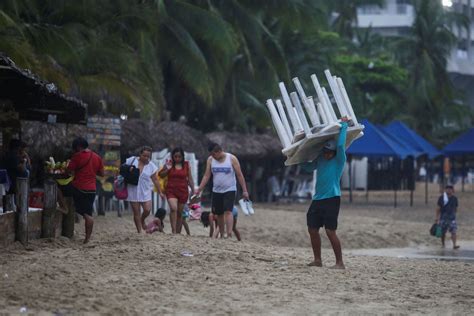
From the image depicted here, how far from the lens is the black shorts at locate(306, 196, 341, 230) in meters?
11.3

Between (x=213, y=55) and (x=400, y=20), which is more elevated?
(x=400, y=20)

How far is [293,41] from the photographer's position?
44.2 meters

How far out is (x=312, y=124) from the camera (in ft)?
38.1

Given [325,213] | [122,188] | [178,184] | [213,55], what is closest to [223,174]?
[178,184]

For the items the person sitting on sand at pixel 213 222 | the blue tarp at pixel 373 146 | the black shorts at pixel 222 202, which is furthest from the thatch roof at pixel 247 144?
the black shorts at pixel 222 202

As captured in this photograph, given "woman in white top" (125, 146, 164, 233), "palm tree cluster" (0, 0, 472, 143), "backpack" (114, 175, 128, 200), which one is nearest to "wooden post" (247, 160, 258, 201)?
"palm tree cluster" (0, 0, 472, 143)

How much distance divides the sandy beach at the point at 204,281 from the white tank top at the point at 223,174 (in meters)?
1.11

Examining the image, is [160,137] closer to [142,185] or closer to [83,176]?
[142,185]

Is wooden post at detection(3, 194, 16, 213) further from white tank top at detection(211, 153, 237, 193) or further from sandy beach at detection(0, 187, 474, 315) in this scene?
white tank top at detection(211, 153, 237, 193)

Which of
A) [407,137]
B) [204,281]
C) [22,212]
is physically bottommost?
[204,281]

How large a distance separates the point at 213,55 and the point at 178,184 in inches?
665

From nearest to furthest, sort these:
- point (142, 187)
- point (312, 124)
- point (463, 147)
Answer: point (312, 124)
point (142, 187)
point (463, 147)

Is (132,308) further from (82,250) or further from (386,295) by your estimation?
(82,250)

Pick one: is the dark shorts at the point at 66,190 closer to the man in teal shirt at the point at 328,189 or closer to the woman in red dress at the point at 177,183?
the woman in red dress at the point at 177,183
